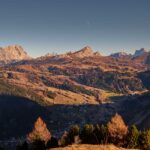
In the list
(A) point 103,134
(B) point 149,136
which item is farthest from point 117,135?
(B) point 149,136

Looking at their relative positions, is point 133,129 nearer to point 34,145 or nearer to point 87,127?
point 87,127

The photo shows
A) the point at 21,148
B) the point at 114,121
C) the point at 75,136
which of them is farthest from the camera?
the point at 114,121

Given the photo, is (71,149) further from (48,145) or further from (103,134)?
(103,134)

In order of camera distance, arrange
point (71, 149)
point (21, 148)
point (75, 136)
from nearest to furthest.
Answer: point (71, 149)
point (21, 148)
point (75, 136)

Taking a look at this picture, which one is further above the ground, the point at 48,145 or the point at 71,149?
the point at 71,149

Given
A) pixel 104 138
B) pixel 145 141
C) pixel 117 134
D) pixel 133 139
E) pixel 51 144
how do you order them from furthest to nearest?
1. pixel 104 138
2. pixel 117 134
3. pixel 51 144
4. pixel 133 139
5. pixel 145 141

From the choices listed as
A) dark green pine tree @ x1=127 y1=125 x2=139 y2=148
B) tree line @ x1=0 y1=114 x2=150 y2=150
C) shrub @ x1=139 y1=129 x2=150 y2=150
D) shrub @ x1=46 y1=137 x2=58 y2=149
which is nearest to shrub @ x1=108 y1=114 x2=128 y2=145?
tree line @ x1=0 y1=114 x2=150 y2=150

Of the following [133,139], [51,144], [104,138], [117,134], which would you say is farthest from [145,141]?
[51,144]

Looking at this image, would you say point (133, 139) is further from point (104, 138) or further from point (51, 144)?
point (51, 144)

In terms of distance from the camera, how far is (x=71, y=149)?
101750 mm

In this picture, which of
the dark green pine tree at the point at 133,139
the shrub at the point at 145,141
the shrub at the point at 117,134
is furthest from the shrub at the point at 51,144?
the shrub at the point at 145,141

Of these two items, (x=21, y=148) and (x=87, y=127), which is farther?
(x=87, y=127)

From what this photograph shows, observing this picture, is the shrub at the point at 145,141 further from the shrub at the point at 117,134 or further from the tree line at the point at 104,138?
the shrub at the point at 117,134

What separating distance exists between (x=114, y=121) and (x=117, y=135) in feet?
76.9
